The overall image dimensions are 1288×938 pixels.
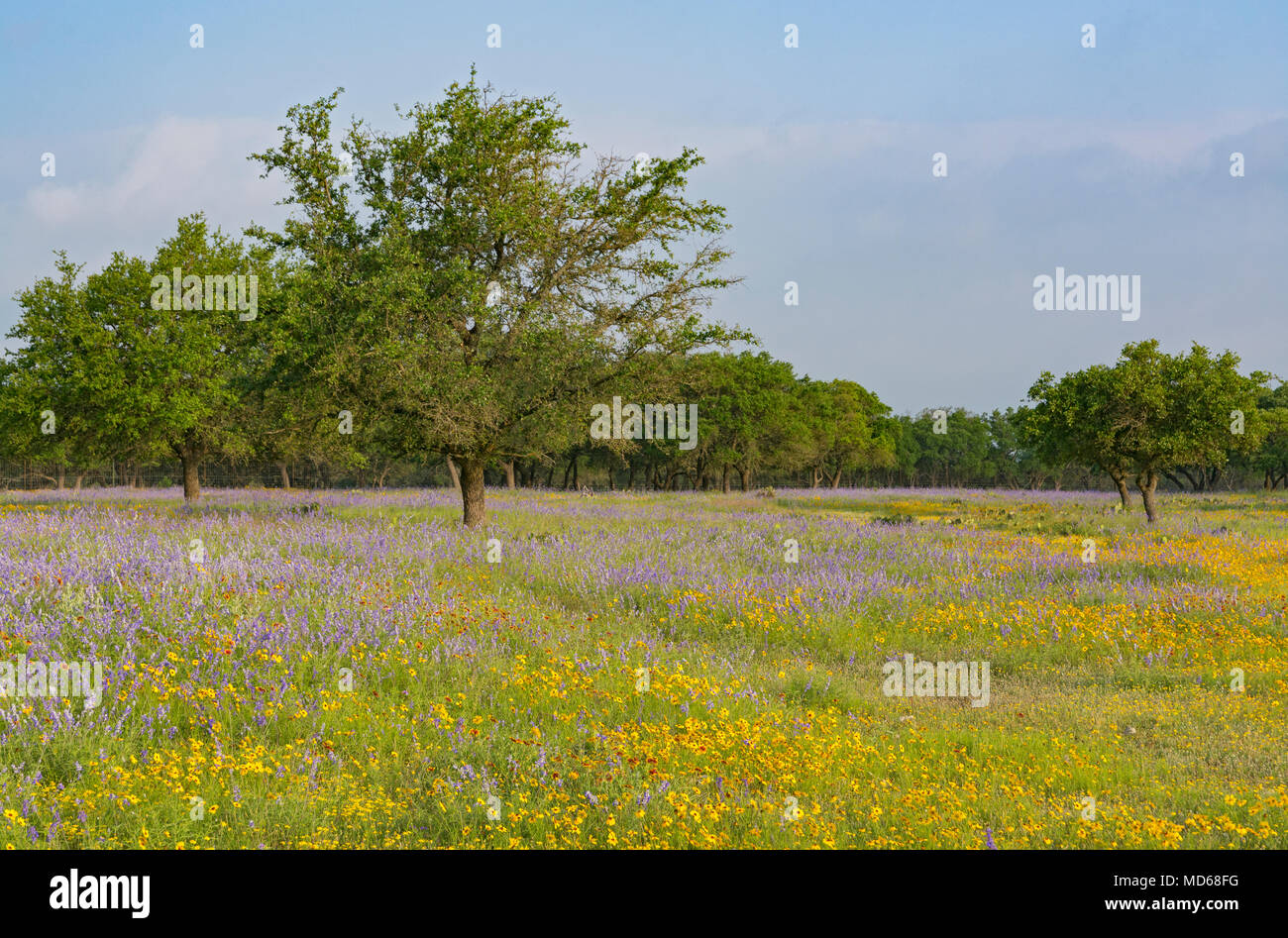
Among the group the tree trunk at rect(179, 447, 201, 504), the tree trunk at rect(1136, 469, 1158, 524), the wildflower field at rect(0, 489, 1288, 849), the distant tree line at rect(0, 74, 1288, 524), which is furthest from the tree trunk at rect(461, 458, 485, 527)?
the tree trunk at rect(1136, 469, 1158, 524)

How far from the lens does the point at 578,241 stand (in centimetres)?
1692

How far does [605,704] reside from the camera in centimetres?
654

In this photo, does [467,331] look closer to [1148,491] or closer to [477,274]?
[477,274]

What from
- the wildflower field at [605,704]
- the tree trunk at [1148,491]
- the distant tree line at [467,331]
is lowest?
the wildflower field at [605,704]

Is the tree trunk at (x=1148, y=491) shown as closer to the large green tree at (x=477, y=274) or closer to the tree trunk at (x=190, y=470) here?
the large green tree at (x=477, y=274)

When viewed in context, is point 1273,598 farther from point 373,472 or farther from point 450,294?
point 373,472

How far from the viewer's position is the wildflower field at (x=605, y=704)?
14.9 ft

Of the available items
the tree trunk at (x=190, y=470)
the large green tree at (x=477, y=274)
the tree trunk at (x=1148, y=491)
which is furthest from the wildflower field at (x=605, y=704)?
the tree trunk at (x=190, y=470)

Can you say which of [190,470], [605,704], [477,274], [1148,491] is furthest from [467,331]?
[1148,491]

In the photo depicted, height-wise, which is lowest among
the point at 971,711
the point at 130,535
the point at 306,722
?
the point at 971,711

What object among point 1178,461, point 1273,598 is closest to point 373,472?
point 1178,461

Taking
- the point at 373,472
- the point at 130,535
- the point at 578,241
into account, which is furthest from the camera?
the point at 373,472

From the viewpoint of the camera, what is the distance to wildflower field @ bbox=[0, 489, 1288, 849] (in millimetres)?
4539
